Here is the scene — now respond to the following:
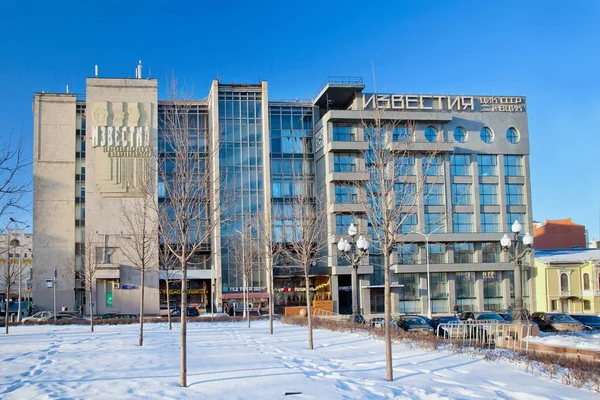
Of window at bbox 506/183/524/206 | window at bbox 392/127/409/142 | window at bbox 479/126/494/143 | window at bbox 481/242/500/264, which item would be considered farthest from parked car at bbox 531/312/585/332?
window at bbox 479/126/494/143

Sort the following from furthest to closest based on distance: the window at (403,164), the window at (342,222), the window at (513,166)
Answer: the window at (513,166)
the window at (342,222)
the window at (403,164)

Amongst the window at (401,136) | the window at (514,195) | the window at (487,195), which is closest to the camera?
the window at (401,136)

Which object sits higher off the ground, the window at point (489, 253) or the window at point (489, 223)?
the window at point (489, 223)

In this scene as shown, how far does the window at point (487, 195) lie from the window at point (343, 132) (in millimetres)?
15817

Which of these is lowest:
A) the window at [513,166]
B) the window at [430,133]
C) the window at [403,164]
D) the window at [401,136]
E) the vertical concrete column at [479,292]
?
the vertical concrete column at [479,292]

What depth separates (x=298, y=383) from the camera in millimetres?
13680

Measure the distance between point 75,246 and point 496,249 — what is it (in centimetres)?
4796

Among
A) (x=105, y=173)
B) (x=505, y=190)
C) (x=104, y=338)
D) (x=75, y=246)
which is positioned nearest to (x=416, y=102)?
(x=505, y=190)

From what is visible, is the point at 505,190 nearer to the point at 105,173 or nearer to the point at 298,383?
the point at 105,173

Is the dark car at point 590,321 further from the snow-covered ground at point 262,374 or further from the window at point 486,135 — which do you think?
the window at point 486,135

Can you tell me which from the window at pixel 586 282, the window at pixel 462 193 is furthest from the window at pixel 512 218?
the window at pixel 586 282

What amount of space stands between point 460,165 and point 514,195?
24.1ft

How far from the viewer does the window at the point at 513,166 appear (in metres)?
69.1

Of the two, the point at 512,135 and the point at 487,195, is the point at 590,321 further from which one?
the point at 512,135
